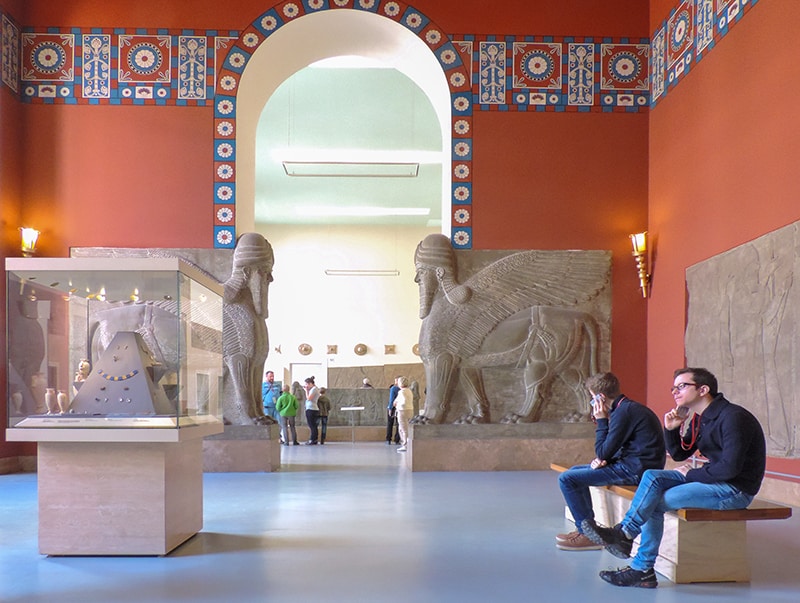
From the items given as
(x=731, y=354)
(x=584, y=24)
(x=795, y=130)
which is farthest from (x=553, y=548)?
(x=584, y=24)

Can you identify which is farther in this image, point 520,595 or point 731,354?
point 731,354

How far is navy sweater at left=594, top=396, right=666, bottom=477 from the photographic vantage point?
504 cm

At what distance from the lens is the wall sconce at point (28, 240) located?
32.8 feet

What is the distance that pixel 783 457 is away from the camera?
274 inches

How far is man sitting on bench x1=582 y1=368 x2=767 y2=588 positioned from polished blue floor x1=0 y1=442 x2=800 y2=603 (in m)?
0.19

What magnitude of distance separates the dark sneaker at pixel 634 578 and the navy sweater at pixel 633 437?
840 millimetres

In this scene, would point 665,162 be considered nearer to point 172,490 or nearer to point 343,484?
point 343,484

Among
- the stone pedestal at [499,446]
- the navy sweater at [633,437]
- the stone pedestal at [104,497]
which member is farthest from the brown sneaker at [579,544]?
the stone pedestal at [499,446]

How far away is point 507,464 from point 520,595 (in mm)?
5804

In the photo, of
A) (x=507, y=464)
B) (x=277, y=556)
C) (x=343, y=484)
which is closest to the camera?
(x=277, y=556)

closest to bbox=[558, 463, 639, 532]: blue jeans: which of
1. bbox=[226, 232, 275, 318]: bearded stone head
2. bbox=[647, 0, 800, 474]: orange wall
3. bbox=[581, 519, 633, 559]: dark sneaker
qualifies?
bbox=[581, 519, 633, 559]: dark sneaker

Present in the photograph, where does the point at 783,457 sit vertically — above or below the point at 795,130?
below

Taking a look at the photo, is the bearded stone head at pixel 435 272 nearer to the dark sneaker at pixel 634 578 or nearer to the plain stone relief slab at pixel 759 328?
the plain stone relief slab at pixel 759 328

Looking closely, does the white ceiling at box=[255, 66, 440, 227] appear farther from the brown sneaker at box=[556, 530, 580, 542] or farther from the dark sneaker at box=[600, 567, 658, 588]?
the dark sneaker at box=[600, 567, 658, 588]
